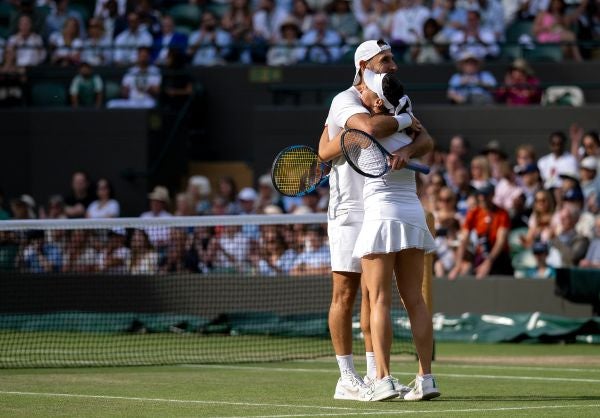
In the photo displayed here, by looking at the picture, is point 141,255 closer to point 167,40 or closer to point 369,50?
point 167,40

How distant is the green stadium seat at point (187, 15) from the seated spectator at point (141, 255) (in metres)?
7.75

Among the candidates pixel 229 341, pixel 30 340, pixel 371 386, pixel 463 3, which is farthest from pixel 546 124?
pixel 371 386

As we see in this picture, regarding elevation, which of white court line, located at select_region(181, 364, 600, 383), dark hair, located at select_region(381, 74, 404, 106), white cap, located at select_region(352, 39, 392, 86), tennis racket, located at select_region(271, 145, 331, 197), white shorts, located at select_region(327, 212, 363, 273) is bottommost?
white court line, located at select_region(181, 364, 600, 383)

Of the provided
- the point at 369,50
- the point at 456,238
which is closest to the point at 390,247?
the point at 369,50

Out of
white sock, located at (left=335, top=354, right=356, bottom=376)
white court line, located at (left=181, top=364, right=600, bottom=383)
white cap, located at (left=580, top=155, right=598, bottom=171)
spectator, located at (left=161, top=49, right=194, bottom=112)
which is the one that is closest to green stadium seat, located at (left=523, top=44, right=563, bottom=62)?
white cap, located at (left=580, top=155, right=598, bottom=171)

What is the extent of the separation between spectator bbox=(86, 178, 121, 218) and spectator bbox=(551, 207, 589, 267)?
662 centimetres

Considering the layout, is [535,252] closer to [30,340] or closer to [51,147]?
[30,340]

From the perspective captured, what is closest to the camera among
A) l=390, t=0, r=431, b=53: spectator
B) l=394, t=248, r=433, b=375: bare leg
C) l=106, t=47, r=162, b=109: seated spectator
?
l=394, t=248, r=433, b=375: bare leg

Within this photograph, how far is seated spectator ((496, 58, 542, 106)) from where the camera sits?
19.2 m

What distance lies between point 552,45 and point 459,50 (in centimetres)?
138

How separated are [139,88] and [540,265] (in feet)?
25.4

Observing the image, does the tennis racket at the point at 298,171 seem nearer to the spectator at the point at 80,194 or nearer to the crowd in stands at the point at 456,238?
the crowd in stands at the point at 456,238

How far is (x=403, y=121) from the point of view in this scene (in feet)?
28.6

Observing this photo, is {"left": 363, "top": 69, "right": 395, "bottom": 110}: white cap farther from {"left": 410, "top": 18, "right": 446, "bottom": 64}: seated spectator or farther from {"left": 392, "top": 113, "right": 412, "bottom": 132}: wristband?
{"left": 410, "top": 18, "right": 446, "bottom": 64}: seated spectator
